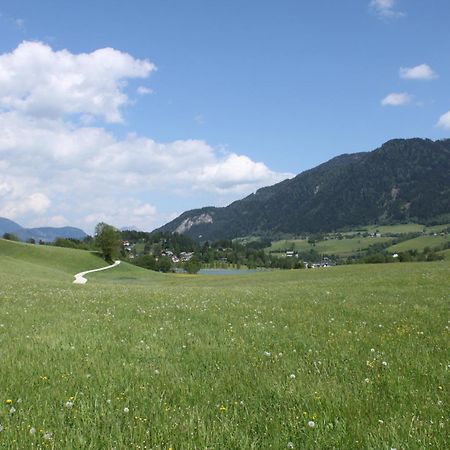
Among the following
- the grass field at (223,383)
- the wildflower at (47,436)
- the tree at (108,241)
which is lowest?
the grass field at (223,383)

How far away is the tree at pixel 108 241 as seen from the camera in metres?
132

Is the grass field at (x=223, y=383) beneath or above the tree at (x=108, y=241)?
beneath

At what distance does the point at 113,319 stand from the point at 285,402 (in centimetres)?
890

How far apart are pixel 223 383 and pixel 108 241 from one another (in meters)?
129

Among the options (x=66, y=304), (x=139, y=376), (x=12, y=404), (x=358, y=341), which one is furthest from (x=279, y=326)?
(x=66, y=304)

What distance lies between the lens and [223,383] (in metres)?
7.45

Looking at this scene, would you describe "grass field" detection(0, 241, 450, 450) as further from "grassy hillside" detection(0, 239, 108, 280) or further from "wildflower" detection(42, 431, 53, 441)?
"grassy hillside" detection(0, 239, 108, 280)

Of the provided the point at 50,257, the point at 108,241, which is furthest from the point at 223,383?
the point at 108,241

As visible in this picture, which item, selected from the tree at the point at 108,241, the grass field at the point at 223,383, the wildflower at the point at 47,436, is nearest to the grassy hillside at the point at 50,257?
the tree at the point at 108,241

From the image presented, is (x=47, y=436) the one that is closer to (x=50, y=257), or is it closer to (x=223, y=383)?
(x=223, y=383)

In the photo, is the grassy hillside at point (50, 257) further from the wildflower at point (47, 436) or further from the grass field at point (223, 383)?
the wildflower at point (47, 436)

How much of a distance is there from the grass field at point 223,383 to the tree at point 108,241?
121 meters

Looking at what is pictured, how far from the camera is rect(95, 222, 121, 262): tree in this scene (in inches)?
5177

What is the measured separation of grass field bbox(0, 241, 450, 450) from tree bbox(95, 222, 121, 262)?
121394mm
